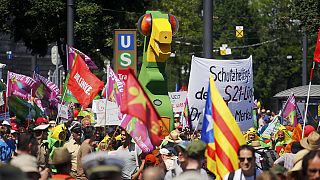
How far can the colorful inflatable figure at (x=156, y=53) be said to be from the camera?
2220cm

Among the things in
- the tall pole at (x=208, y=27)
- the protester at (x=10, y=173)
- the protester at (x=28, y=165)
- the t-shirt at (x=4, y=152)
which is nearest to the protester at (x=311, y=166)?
the protester at (x=28, y=165)

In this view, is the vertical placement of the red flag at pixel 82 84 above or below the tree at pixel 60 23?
below

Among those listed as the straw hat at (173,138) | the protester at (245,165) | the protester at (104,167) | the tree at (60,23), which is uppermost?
the tree at (60,23)

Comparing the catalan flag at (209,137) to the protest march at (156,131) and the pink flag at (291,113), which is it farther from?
the pink flag at (291,113)

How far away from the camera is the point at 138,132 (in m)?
11.7

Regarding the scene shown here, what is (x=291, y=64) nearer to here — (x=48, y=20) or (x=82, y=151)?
(x=48, y=20)

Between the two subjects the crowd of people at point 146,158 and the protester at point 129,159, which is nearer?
the crowd of people at point 146,158

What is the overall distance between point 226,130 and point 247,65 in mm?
8211

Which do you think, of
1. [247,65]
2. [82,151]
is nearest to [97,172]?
[82,151]

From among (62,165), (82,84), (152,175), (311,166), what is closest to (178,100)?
(82,84)

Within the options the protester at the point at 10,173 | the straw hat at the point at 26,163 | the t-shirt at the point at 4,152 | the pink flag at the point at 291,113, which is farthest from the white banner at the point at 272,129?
the protester at the point at 10,173

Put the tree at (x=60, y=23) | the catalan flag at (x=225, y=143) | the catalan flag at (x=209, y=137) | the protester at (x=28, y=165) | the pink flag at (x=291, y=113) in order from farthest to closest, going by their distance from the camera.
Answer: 1. the tree at (x=60, y=23)
2. the pink flag at (x=291, y=113)
3. the catalan flag at (x=209, y=137)
4. the catalan flag at (x=225, y=143)
5. the protester at (x=28, y=165)

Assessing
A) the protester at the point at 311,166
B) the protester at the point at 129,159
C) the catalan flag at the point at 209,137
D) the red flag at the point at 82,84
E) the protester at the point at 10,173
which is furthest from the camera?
the red flag at the point at 82,84

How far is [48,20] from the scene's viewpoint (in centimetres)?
4134
